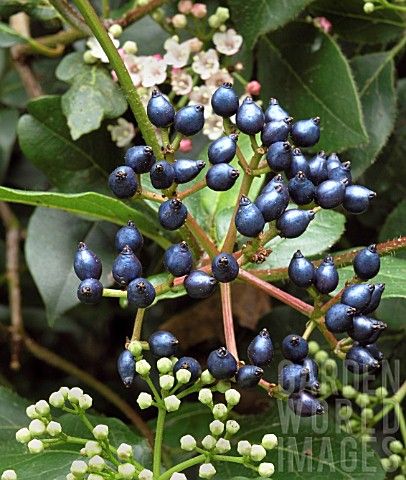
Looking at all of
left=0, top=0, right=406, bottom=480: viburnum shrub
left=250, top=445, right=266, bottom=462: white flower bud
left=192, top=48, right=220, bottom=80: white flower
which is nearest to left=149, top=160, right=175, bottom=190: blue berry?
left=0, top=0, right=406, bottom=480: viburnum shrub

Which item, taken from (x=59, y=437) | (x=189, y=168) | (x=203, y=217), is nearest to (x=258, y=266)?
(x=203, y=217)

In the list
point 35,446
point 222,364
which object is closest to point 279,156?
point 222,364

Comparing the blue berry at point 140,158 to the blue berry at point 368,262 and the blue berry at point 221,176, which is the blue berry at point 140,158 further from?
the blue berry at point 368,262

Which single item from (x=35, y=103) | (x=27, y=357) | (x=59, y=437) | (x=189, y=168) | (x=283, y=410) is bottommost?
(x=27, y=357)

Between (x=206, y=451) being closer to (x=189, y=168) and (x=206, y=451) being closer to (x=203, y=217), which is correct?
(x=189, y=168)

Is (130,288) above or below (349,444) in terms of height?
above

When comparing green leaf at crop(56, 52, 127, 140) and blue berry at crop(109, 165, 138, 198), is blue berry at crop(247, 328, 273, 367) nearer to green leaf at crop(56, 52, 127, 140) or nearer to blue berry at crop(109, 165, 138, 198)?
blue berry at crop(109, 165, 138, 198)

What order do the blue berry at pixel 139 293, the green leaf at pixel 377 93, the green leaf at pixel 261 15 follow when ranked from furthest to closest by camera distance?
the green leaf at pixel 377 93, the green leaf at pixel 261 15, the blue berry at pixel 139 293

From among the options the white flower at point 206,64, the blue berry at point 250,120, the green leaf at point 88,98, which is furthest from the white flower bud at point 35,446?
the white flower at point 206,64
